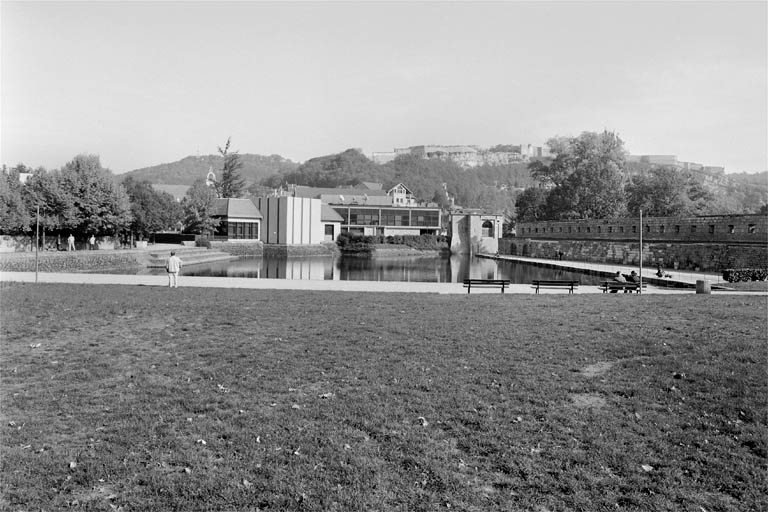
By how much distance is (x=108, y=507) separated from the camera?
13.2 ft

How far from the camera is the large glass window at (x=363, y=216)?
77250 millimetres

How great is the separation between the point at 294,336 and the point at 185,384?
2.83 meters

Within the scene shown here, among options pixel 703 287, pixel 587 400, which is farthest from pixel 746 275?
pixel 587 400

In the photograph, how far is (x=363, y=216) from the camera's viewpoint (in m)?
77.6

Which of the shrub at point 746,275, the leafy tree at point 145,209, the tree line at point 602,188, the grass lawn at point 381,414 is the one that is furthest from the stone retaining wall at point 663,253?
the leafy tree at point 145,209

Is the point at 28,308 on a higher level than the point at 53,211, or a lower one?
lower

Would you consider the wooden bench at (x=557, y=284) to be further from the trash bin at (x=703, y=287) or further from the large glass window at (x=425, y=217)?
the large glass window at (x=425, y=217)

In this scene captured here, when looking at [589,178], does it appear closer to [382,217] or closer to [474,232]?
[474,232]

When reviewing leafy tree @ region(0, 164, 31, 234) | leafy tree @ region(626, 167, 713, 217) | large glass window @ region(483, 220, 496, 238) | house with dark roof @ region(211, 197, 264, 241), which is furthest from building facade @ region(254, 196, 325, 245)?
leafy tree @ region(626, 167, 713, 217)

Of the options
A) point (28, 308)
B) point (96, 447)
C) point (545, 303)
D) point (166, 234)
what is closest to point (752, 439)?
point (96, 447)

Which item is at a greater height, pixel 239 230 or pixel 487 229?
pixel 487 229

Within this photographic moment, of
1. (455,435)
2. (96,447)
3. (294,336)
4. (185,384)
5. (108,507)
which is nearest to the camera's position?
(108,507)

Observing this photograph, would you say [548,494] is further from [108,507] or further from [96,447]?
[96,447]

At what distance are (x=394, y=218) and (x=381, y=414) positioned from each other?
7245 cm
